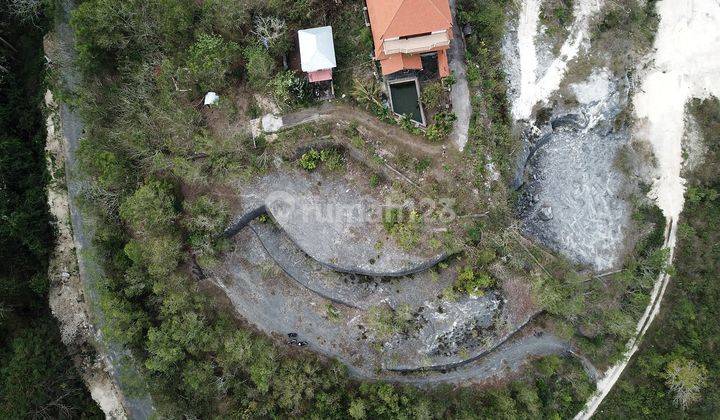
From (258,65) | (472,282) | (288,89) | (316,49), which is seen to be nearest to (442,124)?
(316,49)

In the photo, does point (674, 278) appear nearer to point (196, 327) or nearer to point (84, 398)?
point (196, 327)

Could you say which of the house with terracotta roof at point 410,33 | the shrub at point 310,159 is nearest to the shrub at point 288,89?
the shrub at point 310,159

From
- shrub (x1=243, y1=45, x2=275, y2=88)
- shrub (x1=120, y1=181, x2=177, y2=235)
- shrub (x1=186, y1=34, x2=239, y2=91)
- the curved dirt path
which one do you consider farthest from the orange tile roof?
the curved dirt path

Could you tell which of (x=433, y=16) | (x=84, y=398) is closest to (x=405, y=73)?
(x=433, y=16)

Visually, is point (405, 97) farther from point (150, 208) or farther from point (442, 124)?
point (150, 208)

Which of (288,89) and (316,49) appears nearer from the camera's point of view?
(316,49)

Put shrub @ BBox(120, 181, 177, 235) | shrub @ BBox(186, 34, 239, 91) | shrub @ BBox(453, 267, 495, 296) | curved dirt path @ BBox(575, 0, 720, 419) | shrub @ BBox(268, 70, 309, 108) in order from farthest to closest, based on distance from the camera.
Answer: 1. curved dirt path @ BBox(575, 0, 720, 419)
2. shrub @ BBox(453, 267, 495, 296)
3. shrub @ BBox(268, 70, 309, 108)
4. shrub @ BBox(186, 34, 239, 91)
5. shrub @ BBox(120, 181, 177, 235)

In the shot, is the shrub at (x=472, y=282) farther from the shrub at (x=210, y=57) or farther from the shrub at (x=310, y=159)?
the shrub at (x=210, y=57)

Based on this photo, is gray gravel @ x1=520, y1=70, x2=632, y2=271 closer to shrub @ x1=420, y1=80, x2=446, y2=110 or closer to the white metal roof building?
shrub @ x1=420, y1=80, x2=446, y2=110

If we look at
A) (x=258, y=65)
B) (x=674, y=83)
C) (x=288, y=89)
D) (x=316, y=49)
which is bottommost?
(x=674, y=83)
